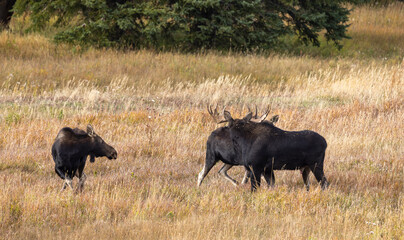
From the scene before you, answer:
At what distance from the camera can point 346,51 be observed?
26812 mm

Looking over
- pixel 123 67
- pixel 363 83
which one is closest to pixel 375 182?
pixel 363 83

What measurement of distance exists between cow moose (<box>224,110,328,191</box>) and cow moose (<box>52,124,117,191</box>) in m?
1.71

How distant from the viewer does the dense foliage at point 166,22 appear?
2056 centimetres

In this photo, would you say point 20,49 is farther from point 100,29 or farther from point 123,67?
point 123,67

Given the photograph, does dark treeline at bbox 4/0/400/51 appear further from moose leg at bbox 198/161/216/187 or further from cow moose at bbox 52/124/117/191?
cow moose at bbox 52/124/117/191

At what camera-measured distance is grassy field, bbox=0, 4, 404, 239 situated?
6184mm

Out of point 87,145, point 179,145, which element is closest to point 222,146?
point 87,145

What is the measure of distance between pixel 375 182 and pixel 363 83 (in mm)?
8341

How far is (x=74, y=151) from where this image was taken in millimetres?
7164

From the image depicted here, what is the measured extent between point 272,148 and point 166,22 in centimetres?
1457

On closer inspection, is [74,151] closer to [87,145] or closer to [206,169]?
[87,145]

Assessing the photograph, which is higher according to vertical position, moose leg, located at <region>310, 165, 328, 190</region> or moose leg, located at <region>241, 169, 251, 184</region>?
moose leg, located at <region>310, 165, 328, 190</region>

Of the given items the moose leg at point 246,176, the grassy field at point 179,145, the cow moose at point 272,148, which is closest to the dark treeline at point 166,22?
the grassy field at point 179,145

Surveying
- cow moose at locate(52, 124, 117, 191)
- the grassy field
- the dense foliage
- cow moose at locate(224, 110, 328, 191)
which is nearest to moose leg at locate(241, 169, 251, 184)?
the grassy field
